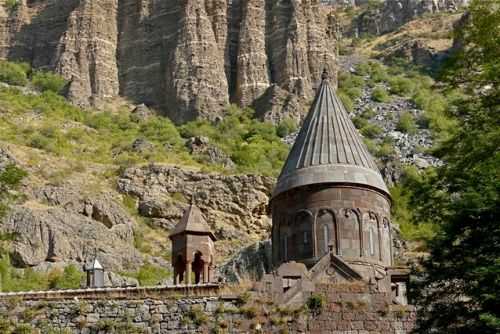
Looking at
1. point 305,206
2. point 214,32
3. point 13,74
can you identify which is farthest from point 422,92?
point 305,206

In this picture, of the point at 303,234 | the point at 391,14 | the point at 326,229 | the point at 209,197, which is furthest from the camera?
the point at 391,14

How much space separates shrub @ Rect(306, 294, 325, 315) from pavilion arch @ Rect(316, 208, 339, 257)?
5050 mm

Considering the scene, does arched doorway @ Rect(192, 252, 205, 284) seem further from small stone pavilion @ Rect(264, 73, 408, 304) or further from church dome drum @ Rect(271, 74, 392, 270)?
church dome drum @ Rect(271, 74, 392, 270)

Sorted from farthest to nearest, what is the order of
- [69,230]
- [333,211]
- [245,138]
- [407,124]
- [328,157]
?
[407,124], [245,138], [69,230], [328,157], [333,211]

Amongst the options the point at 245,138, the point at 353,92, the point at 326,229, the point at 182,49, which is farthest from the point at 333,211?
the point at 353,92

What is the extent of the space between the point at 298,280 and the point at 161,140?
138 feet

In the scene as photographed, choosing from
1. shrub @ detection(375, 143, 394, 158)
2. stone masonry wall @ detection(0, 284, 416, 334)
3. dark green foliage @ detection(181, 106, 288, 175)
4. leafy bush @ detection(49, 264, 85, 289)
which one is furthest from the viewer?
dark green foliage @ detection(181, 106, 288, 175)

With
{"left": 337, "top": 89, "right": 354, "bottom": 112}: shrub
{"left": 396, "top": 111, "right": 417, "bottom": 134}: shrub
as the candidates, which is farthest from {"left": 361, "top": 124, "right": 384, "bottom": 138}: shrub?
{"left": 337, "top": 89, "right": 354, "bottom": 112}: shrub

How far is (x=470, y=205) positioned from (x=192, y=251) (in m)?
8.84

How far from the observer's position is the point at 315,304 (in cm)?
1950

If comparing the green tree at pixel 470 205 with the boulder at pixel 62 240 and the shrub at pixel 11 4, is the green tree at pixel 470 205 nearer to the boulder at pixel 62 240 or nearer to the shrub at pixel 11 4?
the boulder at pixel 62 240

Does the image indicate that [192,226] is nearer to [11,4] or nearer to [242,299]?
[242,299]

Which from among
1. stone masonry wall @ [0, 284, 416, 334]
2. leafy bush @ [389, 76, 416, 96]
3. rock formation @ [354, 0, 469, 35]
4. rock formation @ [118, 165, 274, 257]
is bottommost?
stone masonry wall @ [0, 284, 416, 334]

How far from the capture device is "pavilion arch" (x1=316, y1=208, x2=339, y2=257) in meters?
24.6
